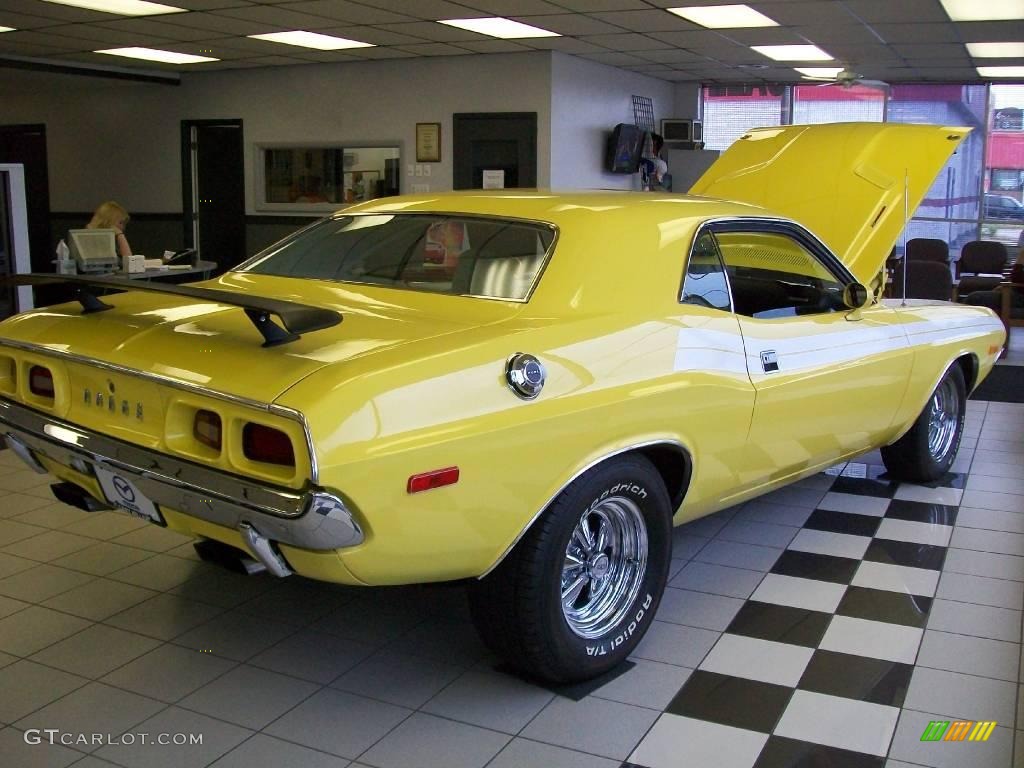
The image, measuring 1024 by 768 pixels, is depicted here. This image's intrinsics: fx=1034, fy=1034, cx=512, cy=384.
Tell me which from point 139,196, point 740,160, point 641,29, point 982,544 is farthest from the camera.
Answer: point 139,196

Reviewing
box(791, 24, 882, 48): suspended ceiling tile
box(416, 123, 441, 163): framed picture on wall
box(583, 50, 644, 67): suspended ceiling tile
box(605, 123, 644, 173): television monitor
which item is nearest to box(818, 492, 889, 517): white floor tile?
box(791, 24, 882, 48): suspended ceiling tile

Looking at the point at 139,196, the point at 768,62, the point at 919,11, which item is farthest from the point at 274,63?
the point at 919,11

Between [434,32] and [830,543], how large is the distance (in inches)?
291

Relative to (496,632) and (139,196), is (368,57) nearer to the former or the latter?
(139,196)

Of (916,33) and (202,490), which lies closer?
(202,490)

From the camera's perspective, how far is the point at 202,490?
102 inches

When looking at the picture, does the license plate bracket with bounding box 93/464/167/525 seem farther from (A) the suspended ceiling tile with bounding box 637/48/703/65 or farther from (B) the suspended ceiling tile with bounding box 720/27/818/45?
(A) the suspended ceiling tile with bounding box 637/48/703/65

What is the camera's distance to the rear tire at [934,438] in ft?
16.6

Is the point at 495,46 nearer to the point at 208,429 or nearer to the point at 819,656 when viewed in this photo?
the point at 819,656

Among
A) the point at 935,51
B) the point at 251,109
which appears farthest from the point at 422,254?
the point at 251,109

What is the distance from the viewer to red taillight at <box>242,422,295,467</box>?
2457mm

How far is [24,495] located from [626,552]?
3.24 m

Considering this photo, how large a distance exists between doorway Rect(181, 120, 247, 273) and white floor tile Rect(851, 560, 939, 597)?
1083cm

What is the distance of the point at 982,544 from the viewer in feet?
14.3
